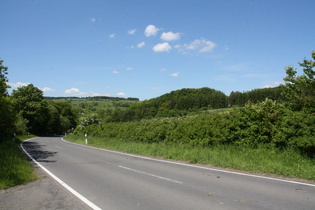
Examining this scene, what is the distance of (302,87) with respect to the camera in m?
12.7

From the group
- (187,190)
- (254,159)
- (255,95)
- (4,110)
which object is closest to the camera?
(187,190)

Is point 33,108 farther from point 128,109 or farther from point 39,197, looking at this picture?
point 39,197

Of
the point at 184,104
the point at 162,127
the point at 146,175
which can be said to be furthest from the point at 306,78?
the point at 184,104

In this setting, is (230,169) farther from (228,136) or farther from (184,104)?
(184,104)

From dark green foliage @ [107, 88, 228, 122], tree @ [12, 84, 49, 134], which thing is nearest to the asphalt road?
dark green foliage @ [107, 88, 228, 122]

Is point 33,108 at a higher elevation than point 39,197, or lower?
higher

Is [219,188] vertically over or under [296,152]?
under

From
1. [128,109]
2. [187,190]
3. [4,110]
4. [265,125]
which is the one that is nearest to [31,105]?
[128,109]

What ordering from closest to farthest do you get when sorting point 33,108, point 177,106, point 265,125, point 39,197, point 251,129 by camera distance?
1. point 39,197
2. point 265,125
3. point 251,129
4. point 33,108
5. point 177,106

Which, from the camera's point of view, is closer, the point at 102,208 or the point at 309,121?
the point at 102,208

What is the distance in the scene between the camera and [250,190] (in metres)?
6.44

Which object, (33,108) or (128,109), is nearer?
(33,108)

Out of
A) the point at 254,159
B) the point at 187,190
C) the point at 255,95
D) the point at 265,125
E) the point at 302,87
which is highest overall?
the point at 255,95

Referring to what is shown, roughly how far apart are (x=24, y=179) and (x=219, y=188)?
666 centimetres
